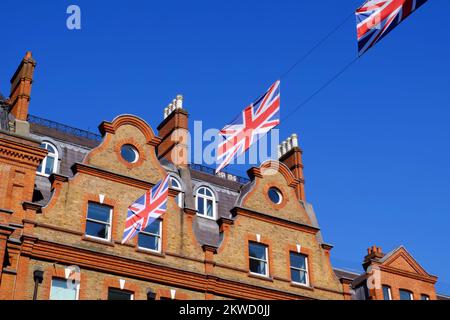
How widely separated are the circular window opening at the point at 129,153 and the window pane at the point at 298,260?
9752mm

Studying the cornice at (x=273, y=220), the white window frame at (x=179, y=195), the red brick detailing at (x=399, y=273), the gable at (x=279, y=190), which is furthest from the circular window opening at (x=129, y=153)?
the red brick detailing at (x=399, y=273)

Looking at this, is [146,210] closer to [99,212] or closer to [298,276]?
[99,212]

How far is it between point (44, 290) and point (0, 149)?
6.41 metres

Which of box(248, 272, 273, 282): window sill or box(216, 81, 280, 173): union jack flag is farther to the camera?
box(248, 272, 273, 282): window sill

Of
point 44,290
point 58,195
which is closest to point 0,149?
point 58,195

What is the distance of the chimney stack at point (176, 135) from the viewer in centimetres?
4003

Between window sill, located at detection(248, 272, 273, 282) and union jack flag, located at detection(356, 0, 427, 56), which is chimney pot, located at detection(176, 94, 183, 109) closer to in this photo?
window sill, located at detection(248, 272, 273, 282)

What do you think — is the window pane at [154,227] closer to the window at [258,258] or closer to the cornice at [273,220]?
the cornice at [273,220]

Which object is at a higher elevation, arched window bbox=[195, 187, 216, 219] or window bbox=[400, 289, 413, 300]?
arched window bbox=[195, 187, 216, 219]

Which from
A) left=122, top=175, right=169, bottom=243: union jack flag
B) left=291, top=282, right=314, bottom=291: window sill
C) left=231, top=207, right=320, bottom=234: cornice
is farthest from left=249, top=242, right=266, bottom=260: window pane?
left=122, top=175, right=169, bottom=243: union jack flag

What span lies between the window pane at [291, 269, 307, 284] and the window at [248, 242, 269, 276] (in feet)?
5.67

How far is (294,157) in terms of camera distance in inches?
1720

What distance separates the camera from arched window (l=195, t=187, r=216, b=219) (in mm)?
38088

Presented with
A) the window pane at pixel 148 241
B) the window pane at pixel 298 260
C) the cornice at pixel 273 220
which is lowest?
the window pane at pixel 148 241
